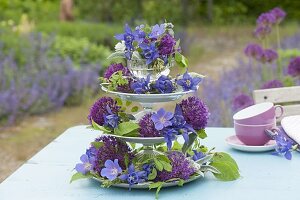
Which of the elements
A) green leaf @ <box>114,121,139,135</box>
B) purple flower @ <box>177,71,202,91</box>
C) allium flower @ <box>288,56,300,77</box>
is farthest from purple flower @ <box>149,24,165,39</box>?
allium flower @ <box>288,56,300,77</box>

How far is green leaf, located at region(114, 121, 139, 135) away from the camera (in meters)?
1.74

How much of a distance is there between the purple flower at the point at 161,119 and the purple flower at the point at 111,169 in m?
0.16

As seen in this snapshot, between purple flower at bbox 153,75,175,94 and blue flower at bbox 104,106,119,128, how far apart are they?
15 cm

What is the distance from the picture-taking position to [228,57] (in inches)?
433

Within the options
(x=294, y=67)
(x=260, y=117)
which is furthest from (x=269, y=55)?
(x=260, y=117)

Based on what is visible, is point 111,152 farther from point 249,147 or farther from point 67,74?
point 67,74

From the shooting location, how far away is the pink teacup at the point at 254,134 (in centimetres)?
219

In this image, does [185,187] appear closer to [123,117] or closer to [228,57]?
[123,117]

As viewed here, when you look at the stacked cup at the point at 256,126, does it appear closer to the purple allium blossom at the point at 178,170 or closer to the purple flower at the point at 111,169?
the purple allium blossom at the point at 178,170

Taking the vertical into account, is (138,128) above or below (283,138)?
above

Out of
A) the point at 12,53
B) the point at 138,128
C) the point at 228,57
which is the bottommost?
the point at 228,57

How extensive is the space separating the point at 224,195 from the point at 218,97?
134 inches

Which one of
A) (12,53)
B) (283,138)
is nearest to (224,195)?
(283,138)

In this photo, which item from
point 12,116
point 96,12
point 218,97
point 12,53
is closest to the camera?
point 218,97
